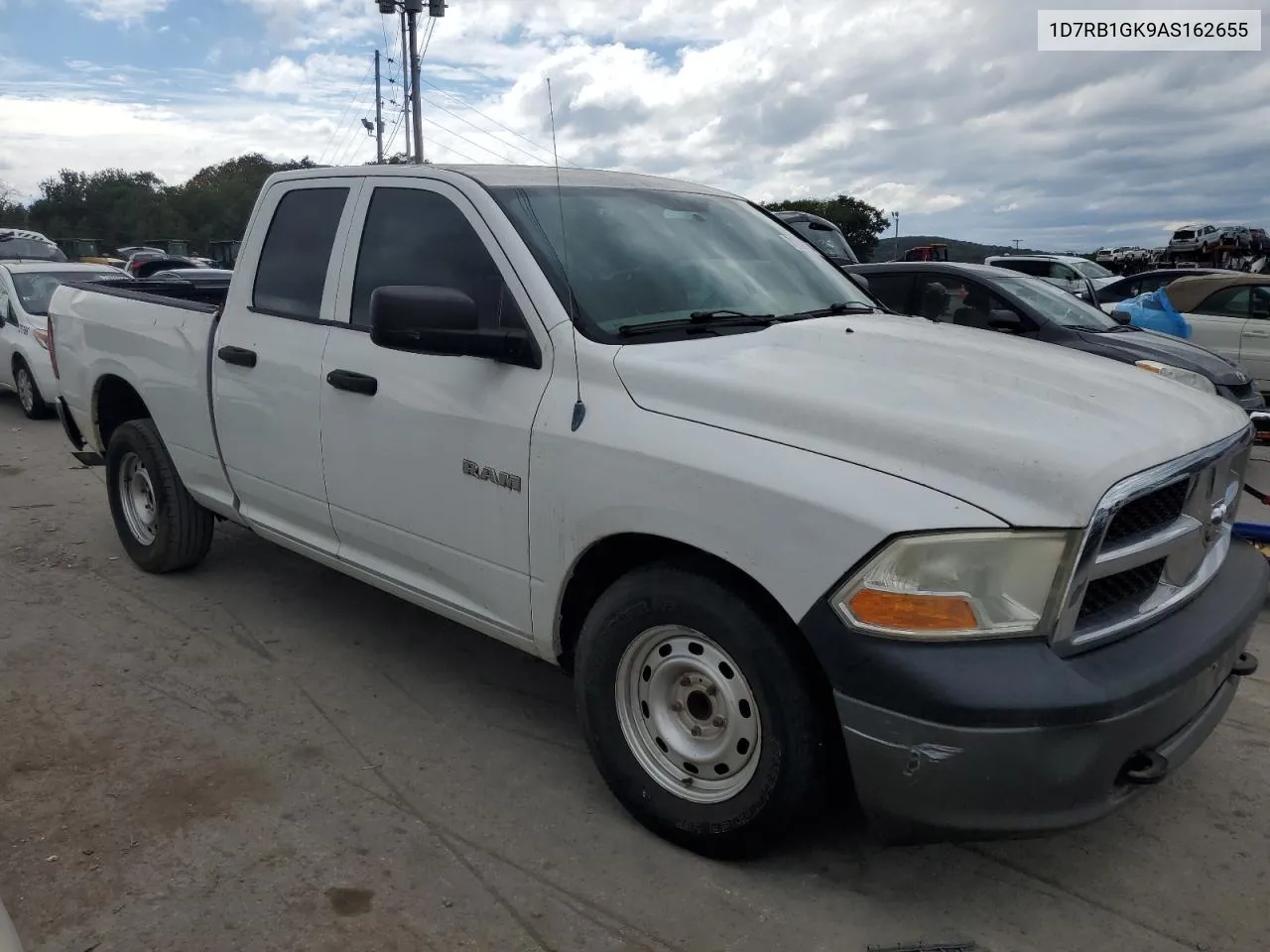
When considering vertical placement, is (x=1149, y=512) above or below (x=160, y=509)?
above

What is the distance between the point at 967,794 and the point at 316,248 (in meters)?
3.14

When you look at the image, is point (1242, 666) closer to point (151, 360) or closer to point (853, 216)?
point (151, 360)

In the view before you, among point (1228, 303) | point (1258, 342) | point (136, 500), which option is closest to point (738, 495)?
point (136, 500)

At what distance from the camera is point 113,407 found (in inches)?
222

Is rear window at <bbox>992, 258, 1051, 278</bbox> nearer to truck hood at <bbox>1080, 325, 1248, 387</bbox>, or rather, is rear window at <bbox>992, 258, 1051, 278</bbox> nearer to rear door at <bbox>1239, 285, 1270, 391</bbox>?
rear door at <bbox>1239, 285, 1270, 391</bbox>

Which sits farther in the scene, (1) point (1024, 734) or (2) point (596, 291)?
(2) point (596, 291)

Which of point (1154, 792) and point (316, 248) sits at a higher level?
point (316, 248)

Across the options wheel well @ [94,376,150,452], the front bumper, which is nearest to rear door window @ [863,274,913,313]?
wheel well @ [94,376,150,452]

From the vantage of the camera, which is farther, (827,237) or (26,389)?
(827,237)

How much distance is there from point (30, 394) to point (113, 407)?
6530 millimetres

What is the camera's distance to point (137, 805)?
3262 mm

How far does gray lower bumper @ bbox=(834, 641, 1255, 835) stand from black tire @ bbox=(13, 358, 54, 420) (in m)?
10.9

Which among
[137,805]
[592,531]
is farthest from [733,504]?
[137,805]

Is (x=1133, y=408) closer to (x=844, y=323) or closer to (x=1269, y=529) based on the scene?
(x=844, y=323)
